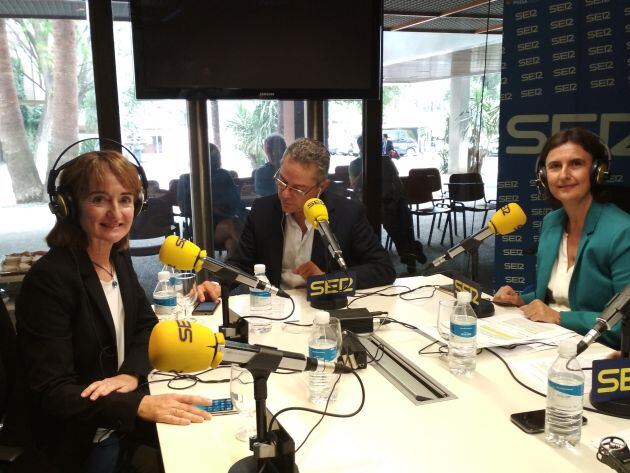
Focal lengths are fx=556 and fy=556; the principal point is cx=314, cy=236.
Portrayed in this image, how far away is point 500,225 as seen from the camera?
6.73 ft

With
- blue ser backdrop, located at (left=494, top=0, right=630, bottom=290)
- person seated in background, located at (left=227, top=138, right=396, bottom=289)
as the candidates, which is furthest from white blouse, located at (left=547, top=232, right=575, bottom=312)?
blue ser backdrop, located at (left=494, top=0, right=630, bottom=290)

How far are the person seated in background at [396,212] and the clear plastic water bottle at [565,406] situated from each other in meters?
3.12

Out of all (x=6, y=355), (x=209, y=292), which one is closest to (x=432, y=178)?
(x=209, y=292)

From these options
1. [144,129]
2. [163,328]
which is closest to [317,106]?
[144,129]

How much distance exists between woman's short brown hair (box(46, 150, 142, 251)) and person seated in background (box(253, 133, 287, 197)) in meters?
2.47

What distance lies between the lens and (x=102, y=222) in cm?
181

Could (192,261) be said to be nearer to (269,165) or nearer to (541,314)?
(541,314)

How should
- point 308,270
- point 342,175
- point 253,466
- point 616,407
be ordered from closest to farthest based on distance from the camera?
1. point 253,466
2. point 616,407
3. point 308,270
4. point 342,175

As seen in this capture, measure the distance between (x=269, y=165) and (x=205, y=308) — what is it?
222cm

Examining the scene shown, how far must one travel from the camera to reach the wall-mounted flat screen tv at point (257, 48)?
10.4ft

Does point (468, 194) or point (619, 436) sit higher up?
point (468, 194)

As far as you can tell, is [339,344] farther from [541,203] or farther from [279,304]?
[541,203]

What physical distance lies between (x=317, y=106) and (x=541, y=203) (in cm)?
179

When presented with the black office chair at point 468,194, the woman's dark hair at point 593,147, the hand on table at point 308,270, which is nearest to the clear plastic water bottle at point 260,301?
the hand on table at point 308,270
